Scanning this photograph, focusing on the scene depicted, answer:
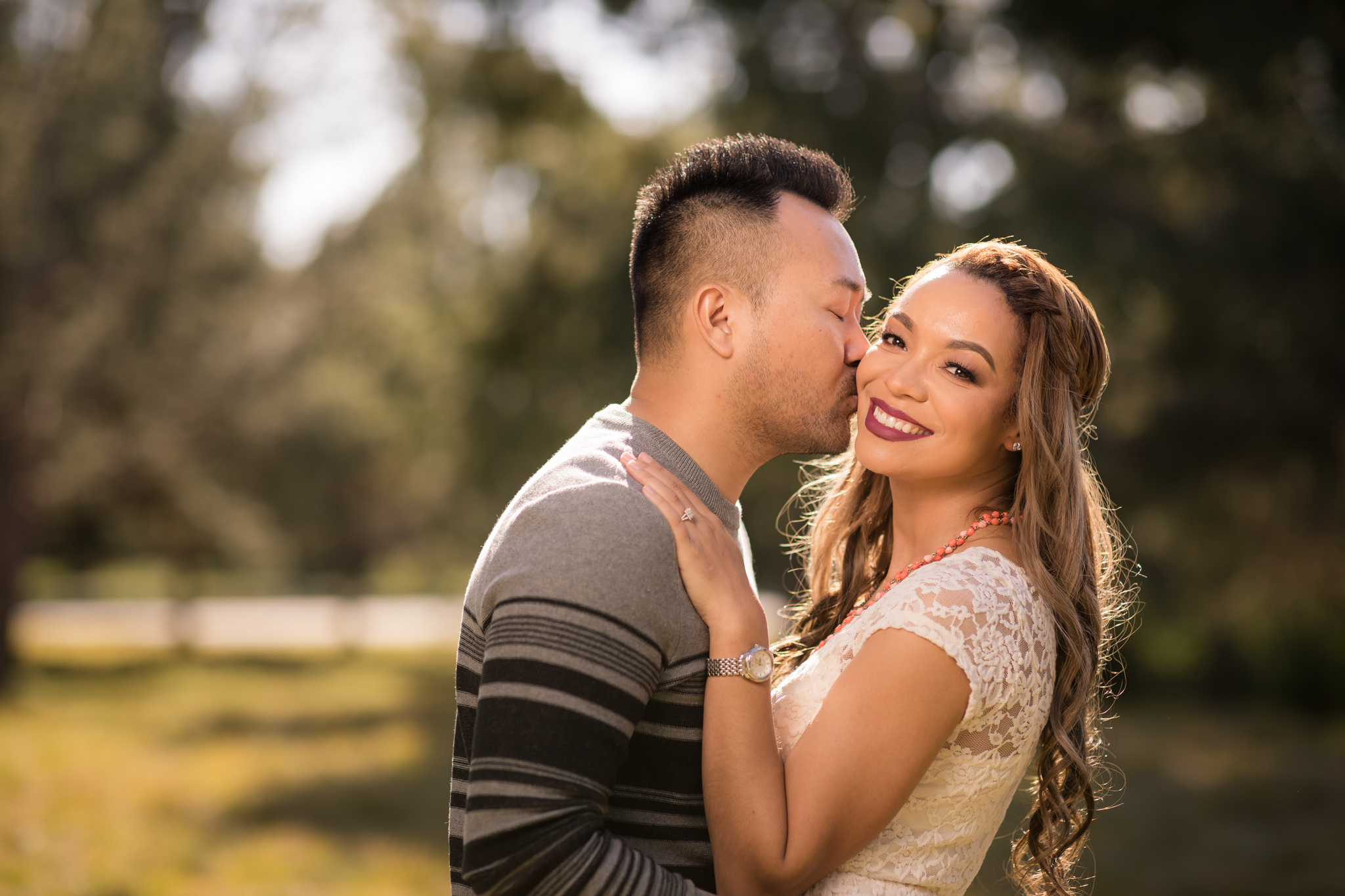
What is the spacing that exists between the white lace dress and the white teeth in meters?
0.33

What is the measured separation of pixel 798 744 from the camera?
2.41m

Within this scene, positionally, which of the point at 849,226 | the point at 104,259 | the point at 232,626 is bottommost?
the point at 232,626

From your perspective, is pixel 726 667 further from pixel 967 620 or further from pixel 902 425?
pixel 902 425

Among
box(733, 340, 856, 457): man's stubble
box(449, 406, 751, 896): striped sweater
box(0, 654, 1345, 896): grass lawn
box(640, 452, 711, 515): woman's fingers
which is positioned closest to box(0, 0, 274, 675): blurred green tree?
box(0, 654, 1345, 896): grass lawn

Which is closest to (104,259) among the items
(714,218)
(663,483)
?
(714,218)

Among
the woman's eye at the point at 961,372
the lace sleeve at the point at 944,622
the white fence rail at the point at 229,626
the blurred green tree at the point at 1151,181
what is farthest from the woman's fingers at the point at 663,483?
the white fence rail at the point at 229,626

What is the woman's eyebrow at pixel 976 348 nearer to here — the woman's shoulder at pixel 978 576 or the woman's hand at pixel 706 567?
the woman's shoulder at pixel 978 576

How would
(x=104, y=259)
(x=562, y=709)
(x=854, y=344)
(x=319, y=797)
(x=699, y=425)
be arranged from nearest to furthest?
(x=562, y=709), (x=699, y=425), (x=854, y=344), (x=319, y=797), (x=104, y=259)

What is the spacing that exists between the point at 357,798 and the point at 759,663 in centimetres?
861

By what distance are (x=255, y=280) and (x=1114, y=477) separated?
1289 cm

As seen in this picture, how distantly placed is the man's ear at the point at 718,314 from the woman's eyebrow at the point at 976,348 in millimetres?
604

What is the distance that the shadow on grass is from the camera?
8.72 meters

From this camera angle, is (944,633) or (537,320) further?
(537,320)

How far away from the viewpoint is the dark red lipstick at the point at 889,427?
282 cm
